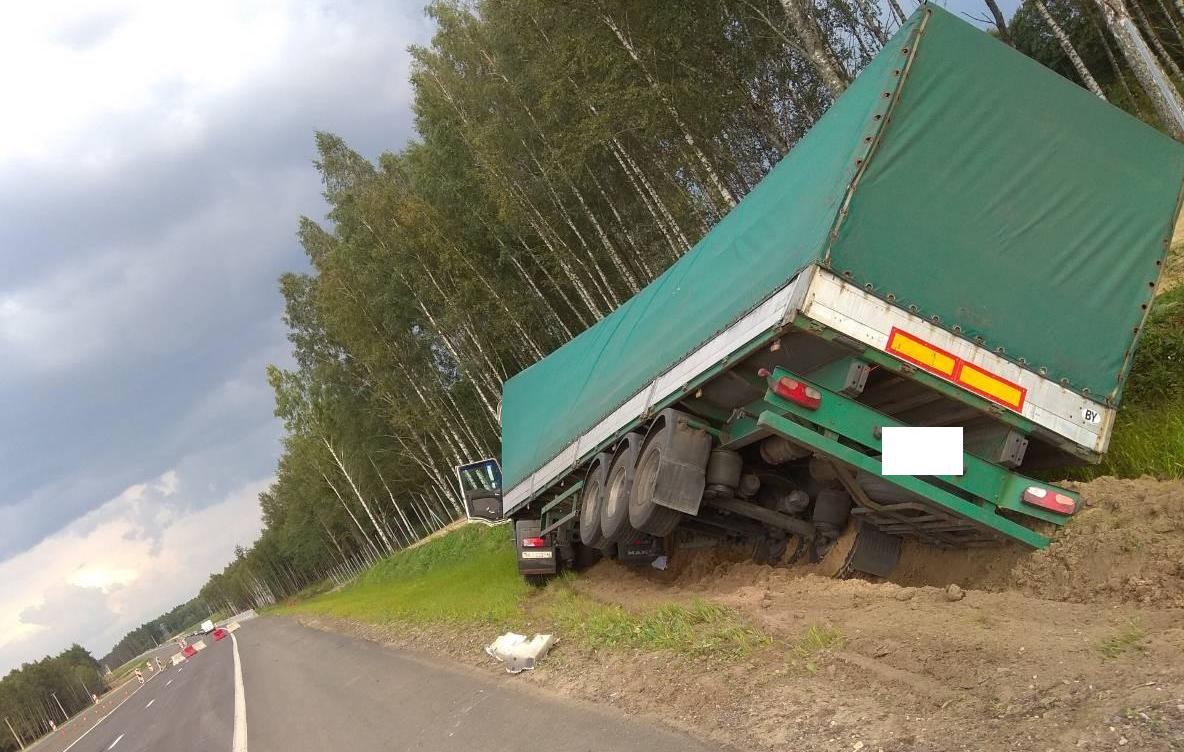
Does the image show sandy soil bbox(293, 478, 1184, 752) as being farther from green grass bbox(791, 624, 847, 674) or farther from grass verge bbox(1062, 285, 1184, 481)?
grass verge bbox(1062, 285, 1184, 481)

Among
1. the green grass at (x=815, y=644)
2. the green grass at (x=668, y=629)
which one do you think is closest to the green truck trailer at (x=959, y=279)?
the green grass at (x=815, y=644)

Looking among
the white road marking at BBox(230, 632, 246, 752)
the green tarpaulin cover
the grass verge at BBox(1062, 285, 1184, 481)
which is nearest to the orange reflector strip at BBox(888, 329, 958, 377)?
the green tarpaulin cover

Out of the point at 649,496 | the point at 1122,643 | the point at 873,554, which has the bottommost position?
the point at 873,554

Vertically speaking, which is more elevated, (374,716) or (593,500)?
(593,500)

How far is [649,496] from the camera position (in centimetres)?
Answer: 659

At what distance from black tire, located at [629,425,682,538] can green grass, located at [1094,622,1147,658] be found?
3.47 metres

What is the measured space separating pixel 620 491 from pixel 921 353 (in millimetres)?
3351

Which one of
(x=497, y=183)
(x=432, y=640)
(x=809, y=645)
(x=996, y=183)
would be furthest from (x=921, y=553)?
(x=497, y=183)

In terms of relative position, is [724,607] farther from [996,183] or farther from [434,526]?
[434,526]

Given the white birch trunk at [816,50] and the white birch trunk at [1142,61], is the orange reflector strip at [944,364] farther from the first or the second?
the white birch trunk at [816,50]

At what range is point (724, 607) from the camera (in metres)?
5.70

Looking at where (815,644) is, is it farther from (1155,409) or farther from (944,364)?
(1155,409)

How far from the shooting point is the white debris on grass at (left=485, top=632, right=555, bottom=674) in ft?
21.5

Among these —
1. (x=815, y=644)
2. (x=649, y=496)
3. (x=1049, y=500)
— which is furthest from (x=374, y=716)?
(x=1049, y=500)
